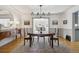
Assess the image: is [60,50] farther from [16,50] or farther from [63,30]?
[16,50]

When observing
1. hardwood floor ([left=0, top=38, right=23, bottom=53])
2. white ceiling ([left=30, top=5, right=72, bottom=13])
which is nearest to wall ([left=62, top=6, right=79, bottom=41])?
white ceiling ([left=30, top=5, right=72, bottom=13])

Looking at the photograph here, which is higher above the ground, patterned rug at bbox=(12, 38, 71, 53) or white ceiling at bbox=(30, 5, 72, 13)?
white ceiling at bbox=(30, 5, 72, 13)

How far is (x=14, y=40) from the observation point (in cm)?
329

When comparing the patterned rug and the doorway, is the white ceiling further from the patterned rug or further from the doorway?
the patterned rug

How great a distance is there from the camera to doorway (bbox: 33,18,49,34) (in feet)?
10.9

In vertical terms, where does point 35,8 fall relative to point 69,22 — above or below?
above

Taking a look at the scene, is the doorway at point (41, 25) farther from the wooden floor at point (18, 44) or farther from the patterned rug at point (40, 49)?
the wooden floor at point (18, 44)

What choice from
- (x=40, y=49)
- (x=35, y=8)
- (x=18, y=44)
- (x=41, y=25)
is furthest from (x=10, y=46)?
(x=35, y=8)

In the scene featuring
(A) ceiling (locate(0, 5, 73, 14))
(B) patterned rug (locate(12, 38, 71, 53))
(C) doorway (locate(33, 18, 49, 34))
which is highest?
(A) ceiling (locate(0, 5, 73, 14))

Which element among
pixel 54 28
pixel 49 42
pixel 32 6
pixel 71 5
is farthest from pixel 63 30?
pixel 32 6

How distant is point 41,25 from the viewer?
133 inches

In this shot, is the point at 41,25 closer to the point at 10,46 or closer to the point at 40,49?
the point at 40,49

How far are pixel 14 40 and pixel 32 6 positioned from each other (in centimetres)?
110

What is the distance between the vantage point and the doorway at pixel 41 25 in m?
3.32
